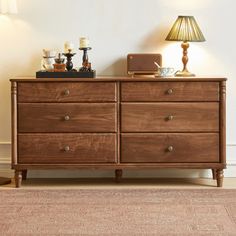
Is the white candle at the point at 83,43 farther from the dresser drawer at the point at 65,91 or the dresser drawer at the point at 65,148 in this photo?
the dresser drawer at the point at 65,148

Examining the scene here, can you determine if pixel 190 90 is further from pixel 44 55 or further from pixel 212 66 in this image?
pixel 44 55

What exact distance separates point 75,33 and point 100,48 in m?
0.19

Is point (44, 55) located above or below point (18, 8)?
below

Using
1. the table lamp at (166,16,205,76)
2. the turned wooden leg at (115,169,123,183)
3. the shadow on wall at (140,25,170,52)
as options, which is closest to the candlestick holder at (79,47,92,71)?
the shadow on wall at (140,25,170,52)

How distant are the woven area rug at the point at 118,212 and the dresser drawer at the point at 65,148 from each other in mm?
195

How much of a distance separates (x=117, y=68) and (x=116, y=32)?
238 mm

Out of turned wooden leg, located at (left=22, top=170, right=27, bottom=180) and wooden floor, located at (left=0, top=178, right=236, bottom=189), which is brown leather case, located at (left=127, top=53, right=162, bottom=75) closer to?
wooden floor, located at (left=0, top=178, right=236, bottom=189)

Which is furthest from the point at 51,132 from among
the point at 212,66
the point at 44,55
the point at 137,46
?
the point at 212,66

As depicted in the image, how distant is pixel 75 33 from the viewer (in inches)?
180

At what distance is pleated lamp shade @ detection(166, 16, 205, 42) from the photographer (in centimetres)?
436

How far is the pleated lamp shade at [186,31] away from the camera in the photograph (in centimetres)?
436

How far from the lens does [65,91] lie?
13.7 feet

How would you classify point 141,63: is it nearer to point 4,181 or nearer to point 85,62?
point 85,62

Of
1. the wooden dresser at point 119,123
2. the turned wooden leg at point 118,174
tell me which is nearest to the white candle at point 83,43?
the wooden dresser at point 119,123
